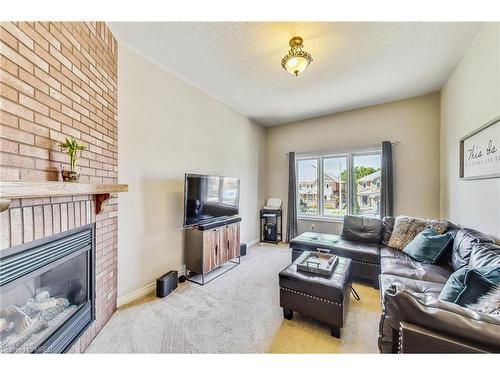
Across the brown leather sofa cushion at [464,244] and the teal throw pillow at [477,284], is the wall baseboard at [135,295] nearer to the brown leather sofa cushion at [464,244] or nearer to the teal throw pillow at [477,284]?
the teal throw pillow at [477,284]

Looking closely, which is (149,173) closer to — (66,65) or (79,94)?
(79,94)

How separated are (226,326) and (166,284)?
0.92m


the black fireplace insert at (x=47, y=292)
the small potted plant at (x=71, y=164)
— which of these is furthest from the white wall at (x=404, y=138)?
the small potted plant at (x=71, y=164)

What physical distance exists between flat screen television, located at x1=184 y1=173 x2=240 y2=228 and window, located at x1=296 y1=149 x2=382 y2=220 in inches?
75.0

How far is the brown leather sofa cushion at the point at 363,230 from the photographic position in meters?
2.99

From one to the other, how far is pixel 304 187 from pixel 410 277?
2.87 meters

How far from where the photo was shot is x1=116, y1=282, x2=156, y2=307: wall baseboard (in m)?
2.13

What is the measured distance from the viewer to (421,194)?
345 cm

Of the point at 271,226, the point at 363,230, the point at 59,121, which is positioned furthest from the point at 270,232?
the point at 59,121

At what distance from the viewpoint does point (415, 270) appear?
2039 millimetres

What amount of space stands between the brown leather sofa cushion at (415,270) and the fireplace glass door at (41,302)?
9.02 feet

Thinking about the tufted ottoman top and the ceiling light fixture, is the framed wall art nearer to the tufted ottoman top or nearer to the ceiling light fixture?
the tufted ottoman top

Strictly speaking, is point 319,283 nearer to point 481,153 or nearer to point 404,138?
point 481,153

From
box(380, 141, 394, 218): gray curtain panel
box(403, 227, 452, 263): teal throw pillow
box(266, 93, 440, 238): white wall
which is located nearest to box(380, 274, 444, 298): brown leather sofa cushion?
box(403, 227, 452, 263): teal throw pillow
